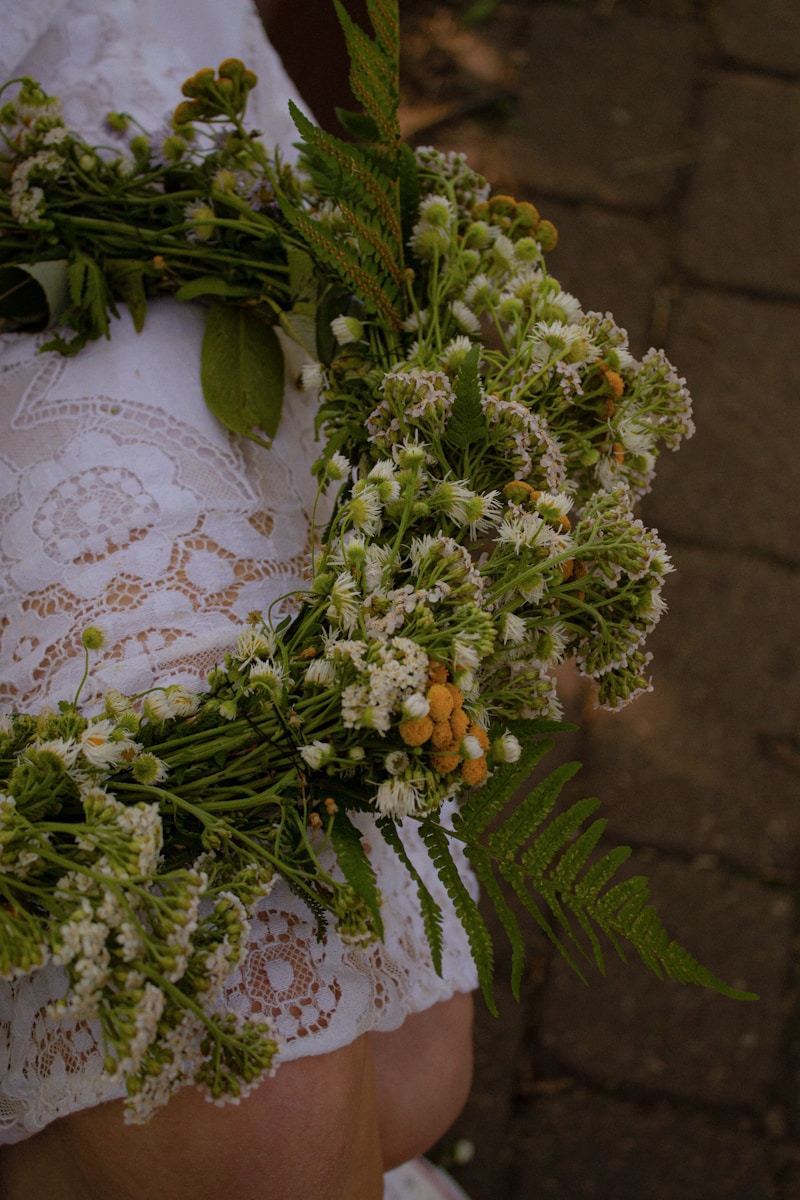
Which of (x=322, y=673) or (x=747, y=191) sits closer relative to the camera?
(x=322, y=673)

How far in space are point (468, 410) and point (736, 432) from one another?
5.67 feet

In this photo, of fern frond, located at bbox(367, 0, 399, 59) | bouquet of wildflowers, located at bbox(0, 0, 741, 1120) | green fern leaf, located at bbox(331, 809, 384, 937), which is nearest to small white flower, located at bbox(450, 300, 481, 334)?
bouquet of wildflowers, located at bbox(0, 0, 741, 1120)

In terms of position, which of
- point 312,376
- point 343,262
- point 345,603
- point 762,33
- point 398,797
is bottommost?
point 398,797

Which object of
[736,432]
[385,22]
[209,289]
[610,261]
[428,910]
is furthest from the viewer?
[610,261]

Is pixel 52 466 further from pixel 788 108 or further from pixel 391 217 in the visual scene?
pixel 788 108

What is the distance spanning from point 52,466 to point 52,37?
529mm

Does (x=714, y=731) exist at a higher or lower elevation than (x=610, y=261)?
lower

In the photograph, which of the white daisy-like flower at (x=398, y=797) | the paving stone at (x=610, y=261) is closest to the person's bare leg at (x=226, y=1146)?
the white daisy-like flower at (x=398, y=797)

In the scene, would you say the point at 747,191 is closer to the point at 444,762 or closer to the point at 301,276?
the point at 301,276

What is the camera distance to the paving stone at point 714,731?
2.02 m

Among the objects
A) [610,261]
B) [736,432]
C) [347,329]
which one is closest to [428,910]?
[347,329]

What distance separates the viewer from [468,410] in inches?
30.3

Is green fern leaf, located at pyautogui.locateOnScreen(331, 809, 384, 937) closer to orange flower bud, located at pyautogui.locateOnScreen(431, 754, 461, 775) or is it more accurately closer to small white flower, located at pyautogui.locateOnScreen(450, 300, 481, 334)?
orange flower bud, located at pyautogui.locateOnScreen(431, 754, 461, 775)

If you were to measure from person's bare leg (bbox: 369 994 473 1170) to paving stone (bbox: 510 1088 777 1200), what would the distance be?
66 centimetres
